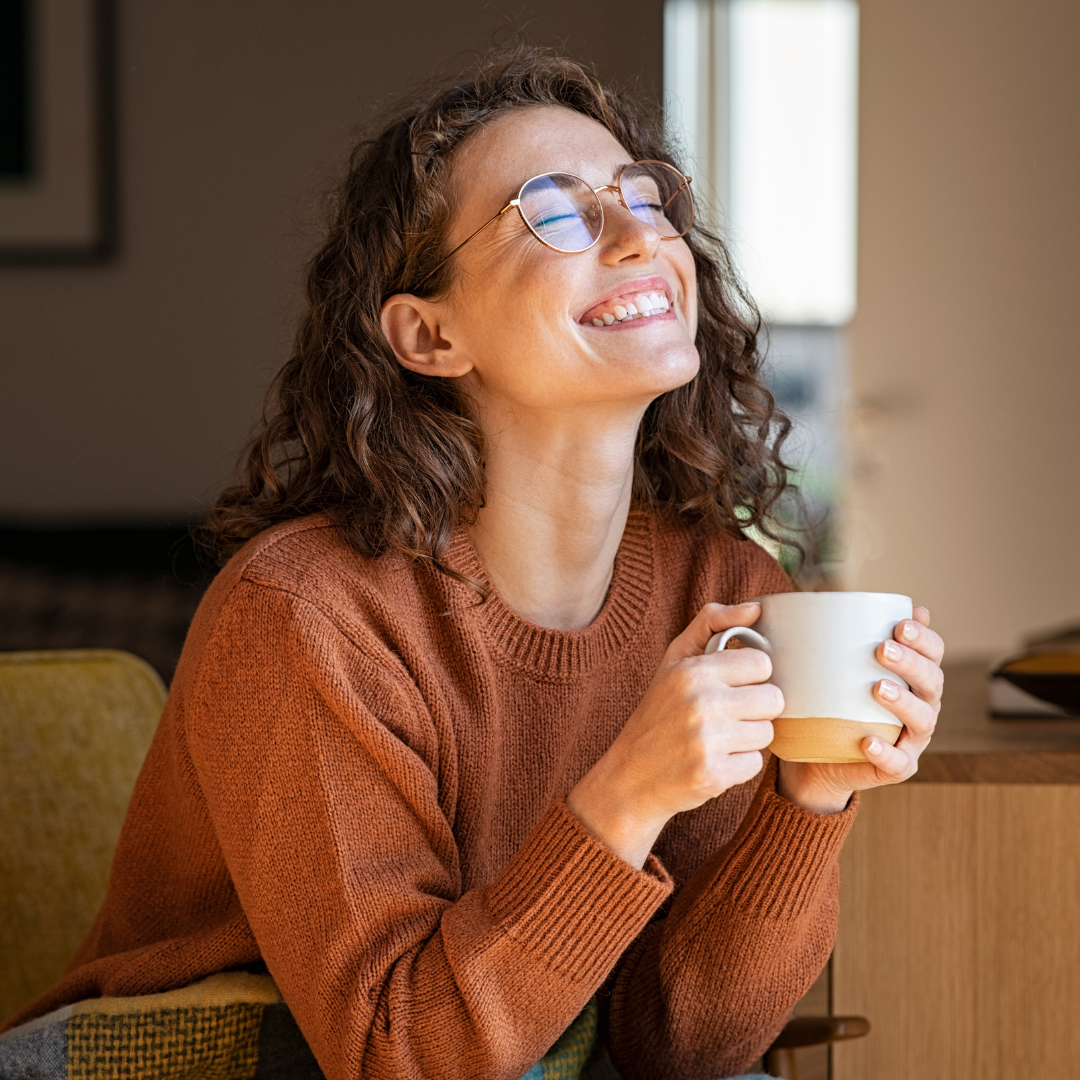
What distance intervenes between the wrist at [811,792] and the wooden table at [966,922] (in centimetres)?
15

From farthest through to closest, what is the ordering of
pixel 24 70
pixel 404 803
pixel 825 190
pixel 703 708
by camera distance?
pixel 825 190, pixel 24 70, pixel 404 803, pixel 703 708

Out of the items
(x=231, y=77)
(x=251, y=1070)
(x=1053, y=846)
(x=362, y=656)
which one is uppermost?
(x=231, y=77)

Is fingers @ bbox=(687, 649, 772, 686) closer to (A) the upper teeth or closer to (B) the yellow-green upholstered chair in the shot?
(A) the upper teeth

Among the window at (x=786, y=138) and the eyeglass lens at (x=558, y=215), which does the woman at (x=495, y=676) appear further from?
the window at (x=786, y=138)

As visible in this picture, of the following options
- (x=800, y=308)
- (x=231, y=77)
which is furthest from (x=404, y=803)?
(x=800, y=308)

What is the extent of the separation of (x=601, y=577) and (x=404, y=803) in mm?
332

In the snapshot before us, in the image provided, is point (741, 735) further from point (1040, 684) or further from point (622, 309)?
point (1040, 684)

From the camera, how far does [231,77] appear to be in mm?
2154

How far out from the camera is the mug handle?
0.81m

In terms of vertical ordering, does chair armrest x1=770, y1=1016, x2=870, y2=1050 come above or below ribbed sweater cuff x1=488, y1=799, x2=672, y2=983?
below

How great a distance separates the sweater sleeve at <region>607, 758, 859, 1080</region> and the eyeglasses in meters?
0.47

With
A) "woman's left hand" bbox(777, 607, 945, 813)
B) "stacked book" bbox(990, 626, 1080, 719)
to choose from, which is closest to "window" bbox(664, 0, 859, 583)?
"stacked book" bbox(990, 626, 1080, 719)

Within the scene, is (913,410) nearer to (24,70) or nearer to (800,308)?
(800,308)

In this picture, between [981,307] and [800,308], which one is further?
[800,308]
